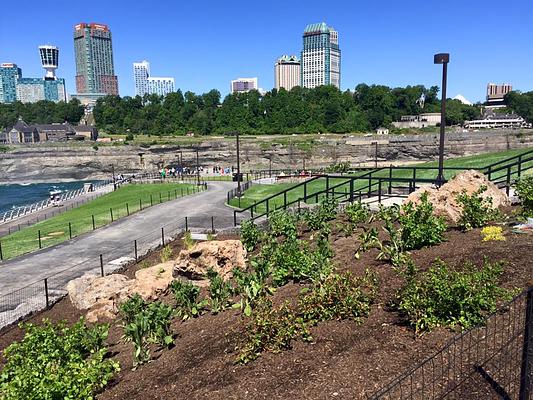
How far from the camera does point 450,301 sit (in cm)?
655

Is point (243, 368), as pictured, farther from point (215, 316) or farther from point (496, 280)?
point (496, 280)

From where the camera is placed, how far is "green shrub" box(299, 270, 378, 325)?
7.48 metres

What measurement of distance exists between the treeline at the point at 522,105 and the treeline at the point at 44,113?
6793 inches

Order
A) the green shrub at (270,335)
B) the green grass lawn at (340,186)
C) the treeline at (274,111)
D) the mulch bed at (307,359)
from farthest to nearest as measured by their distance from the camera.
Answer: the treeline at (274,111) < the green grass lawn at (340,186) < the green shrub at (270,335) < the mulch bed at (307,359)

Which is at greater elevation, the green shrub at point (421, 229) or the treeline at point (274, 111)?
the treeline at point (274, 111)

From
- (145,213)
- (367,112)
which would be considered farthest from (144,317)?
(367,112)

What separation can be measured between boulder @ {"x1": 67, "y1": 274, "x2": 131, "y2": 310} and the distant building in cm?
14313

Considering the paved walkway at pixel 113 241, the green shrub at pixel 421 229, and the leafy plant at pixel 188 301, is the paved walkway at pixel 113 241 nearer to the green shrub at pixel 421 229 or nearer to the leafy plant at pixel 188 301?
the leafy plant at pixel 188 301

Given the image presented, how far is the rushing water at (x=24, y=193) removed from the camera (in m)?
63.0

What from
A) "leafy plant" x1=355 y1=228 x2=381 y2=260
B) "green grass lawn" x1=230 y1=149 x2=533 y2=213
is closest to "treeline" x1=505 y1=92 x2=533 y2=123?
"green grass lawn" x1=230 y1=149 x2=533 y2=213

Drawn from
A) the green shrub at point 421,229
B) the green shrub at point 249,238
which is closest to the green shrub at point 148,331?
the green shrub at point 421,229

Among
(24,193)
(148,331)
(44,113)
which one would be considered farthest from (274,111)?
(148,331)

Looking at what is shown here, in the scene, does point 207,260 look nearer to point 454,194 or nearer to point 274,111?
point 454,194

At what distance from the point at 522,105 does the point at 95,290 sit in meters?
200
